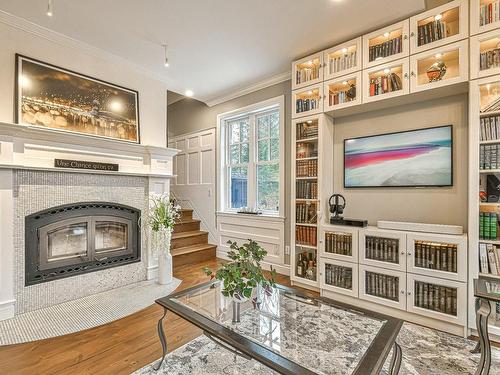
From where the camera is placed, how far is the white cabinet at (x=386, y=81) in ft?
8.53

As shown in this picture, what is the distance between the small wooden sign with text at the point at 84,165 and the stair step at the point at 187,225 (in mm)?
1901

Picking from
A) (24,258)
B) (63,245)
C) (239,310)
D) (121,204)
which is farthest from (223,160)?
(239,310)

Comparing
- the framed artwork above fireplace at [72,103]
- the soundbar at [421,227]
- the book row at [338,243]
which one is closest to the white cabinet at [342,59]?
the soundbar at [421,227]

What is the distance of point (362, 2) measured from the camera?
7.83 feet

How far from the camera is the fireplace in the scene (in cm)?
270

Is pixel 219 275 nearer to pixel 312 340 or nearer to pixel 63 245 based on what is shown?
pixel 312 340

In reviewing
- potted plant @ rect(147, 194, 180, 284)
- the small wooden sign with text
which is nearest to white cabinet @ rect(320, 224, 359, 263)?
potted plant @ rect(147, 194, 180, 284)

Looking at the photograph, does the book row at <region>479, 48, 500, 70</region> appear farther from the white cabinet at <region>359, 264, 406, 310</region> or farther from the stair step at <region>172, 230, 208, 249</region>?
the stair step at <region>172, 230, 208, 249</region>

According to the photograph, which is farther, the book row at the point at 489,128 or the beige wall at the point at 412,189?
the beige wall at the point at 412,189

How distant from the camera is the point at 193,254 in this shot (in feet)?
14.4

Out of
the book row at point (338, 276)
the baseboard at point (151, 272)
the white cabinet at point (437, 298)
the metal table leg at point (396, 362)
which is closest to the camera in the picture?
the metal table leg at point (396, 362)

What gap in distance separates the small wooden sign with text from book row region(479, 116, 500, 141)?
389 cm

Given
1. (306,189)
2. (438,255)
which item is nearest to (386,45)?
(306,189)

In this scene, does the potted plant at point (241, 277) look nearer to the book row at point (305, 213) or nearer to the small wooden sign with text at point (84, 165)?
the book row at point (305, 213)
